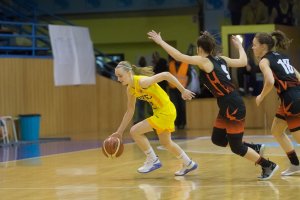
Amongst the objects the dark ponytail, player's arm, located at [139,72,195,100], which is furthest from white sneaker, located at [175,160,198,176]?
the dark ponytail

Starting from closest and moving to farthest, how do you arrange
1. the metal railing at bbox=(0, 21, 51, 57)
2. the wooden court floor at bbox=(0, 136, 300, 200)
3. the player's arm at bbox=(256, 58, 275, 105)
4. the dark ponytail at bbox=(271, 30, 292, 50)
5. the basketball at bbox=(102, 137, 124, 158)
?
the wooden court floor at bbox=(0, 136, 300, 200) → the player's arm at bbox=(256, 58, 275, 105) → the dark ponytail at bbox=(271, 30, 292, 50) → the basketball at bbox=(102, 137, 124, 158) → the metal railing at bbox=(0, 21, 51, 57)

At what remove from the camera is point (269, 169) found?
977 centimetres

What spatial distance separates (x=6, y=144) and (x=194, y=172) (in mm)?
7914

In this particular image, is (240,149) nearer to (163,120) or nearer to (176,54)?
(163,120)

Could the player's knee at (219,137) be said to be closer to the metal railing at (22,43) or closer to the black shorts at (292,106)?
the black shorts at (292,106)

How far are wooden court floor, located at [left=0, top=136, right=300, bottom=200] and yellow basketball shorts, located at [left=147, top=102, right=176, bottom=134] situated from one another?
671 mm

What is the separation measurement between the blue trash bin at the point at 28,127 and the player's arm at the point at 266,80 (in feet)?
33.7

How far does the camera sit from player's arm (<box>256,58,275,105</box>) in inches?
371

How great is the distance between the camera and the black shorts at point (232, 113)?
9.74 m

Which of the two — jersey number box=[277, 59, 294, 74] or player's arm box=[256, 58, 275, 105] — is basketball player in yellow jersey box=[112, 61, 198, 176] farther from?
jersey number box=[277, 59, 294, 74]

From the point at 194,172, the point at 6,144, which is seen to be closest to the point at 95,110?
the point at 6,144

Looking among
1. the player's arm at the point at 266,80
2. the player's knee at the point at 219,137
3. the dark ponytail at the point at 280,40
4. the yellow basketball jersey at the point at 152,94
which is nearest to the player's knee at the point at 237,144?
the player's knee at the point at 219,137

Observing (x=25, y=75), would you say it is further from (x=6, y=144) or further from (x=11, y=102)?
(x=6, y=144)

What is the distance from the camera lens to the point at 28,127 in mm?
19109
